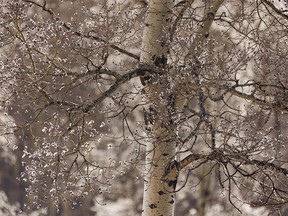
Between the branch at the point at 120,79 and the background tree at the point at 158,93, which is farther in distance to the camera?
the branch at the point at 120,79

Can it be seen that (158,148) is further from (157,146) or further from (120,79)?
(120,79)

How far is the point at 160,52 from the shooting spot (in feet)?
10.9

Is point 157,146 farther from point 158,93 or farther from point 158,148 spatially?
point 158,93

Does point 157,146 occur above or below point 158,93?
below

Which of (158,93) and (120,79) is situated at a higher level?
(120,79)

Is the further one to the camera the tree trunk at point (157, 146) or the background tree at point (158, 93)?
the tree trunk at point (157, 146)

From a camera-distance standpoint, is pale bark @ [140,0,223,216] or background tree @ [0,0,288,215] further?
pale bark @ [140,0,223,216]

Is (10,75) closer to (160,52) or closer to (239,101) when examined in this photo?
(160,52)

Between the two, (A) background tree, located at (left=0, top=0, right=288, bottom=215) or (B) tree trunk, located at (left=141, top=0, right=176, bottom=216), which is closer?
(A) background tree, located at (left=0, top=0, right=288, bottom=215)

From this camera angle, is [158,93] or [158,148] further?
[158,148]

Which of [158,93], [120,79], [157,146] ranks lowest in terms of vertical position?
[157,146]

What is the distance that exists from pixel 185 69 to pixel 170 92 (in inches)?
6.4

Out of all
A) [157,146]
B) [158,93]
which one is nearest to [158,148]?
[157,146]

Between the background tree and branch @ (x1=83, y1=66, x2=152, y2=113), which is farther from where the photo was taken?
branch @ (x1=83, y1=66, x2=152, y2=113)
